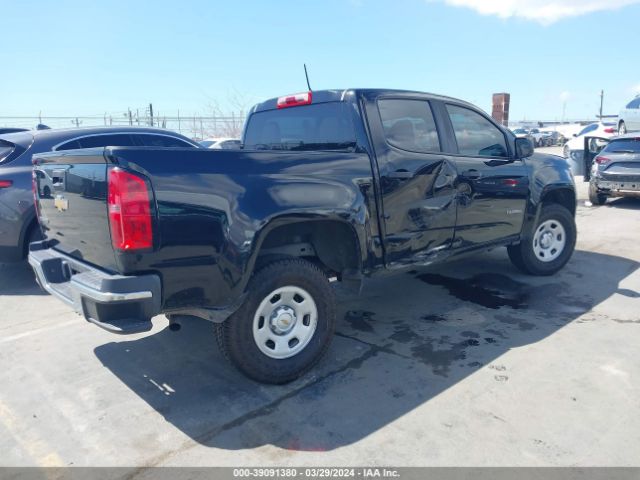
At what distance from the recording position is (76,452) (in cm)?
271

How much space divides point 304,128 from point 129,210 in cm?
203

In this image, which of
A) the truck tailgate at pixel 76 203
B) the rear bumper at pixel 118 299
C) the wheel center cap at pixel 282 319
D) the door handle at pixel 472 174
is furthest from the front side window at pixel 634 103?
the rear bumper at pixel 118 299

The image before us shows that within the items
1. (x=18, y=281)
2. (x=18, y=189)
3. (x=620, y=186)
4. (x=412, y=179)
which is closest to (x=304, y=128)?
(x=412, y=179)

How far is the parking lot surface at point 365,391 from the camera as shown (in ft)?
8.83

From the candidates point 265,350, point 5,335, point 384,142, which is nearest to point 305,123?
point 384,142

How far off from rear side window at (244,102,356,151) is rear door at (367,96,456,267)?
232mm

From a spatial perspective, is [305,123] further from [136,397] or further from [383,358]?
[136,397]

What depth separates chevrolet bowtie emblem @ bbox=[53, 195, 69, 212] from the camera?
333 cm

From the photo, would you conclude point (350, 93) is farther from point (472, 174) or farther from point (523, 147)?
point (523, 147)

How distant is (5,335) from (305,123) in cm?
316

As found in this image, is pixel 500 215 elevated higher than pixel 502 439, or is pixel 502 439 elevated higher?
pixel 500 215

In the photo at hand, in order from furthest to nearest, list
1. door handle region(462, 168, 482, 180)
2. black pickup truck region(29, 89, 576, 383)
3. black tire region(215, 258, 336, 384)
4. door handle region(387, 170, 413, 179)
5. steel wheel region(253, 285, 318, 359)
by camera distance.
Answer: door handle region(462, 168, 482, 180) < door handle region(387, 170, 413, 179) < steel wheel region(253, 285, 318, 359) < black tire region(215, 258, 336, 384) < black pickup truck region(29, 89, 576, 383)

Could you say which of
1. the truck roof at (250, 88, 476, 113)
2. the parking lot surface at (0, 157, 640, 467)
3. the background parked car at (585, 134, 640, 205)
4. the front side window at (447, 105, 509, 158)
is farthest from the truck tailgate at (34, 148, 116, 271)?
the background parked car at (585, 134, 640, 205)

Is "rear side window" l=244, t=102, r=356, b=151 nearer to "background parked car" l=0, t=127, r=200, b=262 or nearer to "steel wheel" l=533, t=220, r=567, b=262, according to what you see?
"background parked car" l=0, t=127, r=200, b=262
